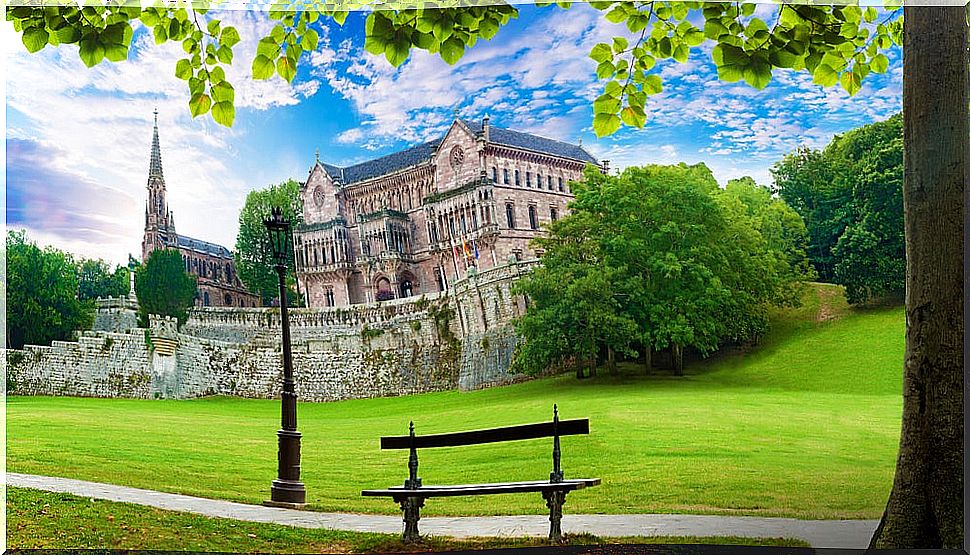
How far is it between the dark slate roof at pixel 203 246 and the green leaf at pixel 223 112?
9.91 feet

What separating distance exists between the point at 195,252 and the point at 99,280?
687mm

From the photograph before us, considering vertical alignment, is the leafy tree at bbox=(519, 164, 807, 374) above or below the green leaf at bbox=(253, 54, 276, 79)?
below

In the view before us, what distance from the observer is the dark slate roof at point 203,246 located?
618 centimetres

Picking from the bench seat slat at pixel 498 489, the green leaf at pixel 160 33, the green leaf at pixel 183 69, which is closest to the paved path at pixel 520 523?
the bench seat slat at pixel 498 489

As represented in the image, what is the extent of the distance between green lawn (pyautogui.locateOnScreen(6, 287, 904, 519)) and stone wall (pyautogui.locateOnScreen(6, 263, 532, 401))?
133 millimetres

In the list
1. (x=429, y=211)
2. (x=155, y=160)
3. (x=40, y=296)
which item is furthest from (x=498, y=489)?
(x=40, y=296)

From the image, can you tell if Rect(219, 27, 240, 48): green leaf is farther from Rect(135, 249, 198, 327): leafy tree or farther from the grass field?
Rect(135, 249, 198, 327): leafy tree

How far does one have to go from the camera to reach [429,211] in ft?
21.6

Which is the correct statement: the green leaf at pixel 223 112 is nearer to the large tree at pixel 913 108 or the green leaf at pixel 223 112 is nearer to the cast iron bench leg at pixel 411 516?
the large tree at pixel 913 108

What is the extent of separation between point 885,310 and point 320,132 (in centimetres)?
421

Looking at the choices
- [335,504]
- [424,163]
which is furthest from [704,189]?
[335,504]

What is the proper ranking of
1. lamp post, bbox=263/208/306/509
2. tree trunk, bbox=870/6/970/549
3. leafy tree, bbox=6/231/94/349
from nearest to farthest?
tree trunk, bbox=870/6/970/549, lamp post, bbox=263/208/306/509, leafy tree, bbox=6/231/94/349

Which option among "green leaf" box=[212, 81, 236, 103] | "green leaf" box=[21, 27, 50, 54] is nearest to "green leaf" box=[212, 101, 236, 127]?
"green leaf" box=[212, 81, 236, 103]

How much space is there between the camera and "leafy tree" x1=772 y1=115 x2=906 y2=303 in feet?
19.4
